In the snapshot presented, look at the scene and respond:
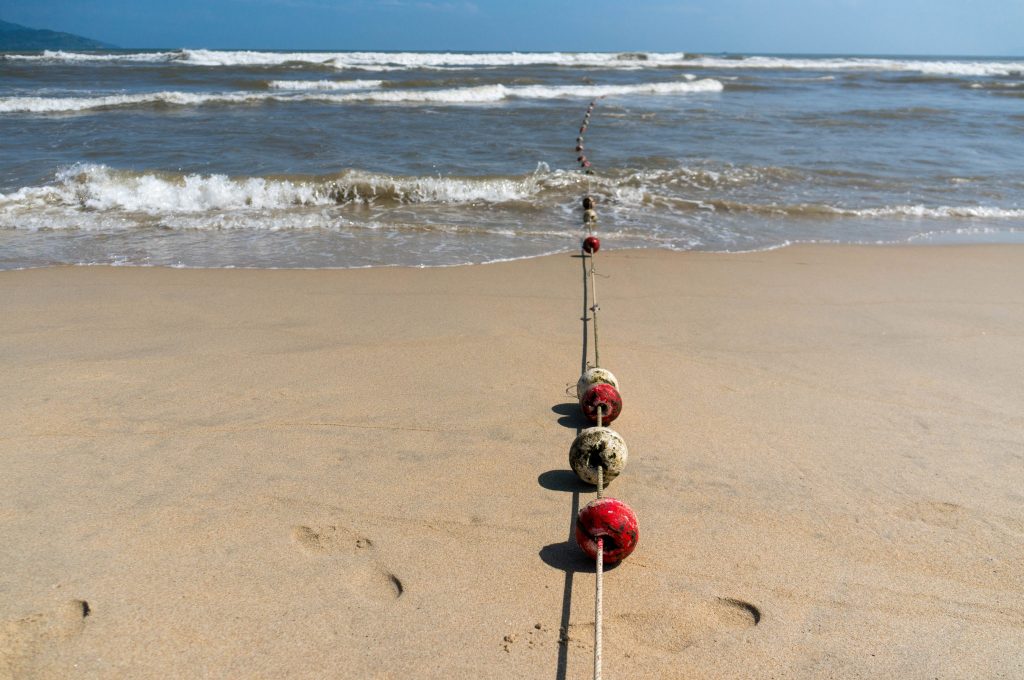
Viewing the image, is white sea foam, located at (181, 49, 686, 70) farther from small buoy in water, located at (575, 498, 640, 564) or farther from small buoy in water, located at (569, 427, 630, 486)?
small buoy in water, located at (575, 498, 640, 564)

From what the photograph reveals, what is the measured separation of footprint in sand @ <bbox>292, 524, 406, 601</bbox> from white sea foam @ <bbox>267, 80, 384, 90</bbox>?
857 inches

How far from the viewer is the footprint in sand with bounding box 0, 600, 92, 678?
6.48ft

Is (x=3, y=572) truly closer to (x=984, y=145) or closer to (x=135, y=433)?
(x=135, y=433)

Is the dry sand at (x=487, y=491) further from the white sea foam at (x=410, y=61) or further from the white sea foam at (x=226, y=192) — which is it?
the white sea foam at (x=410, y=61)

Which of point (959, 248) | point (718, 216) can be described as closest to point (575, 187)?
point (718, 216)

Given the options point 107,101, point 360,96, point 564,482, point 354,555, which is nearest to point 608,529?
point 564,482

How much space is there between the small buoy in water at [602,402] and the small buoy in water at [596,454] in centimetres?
38

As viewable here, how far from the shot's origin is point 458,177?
9.24 metres

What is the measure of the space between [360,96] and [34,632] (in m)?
18.8

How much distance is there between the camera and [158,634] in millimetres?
2080

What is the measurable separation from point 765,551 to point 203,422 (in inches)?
89.2

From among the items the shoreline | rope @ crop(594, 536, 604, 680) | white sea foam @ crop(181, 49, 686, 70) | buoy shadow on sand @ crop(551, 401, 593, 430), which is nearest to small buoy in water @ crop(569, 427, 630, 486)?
rope @ crop(594, 536, 604, 680)

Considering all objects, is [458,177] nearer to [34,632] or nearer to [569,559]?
[569,559]

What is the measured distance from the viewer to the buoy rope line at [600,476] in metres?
2.30
